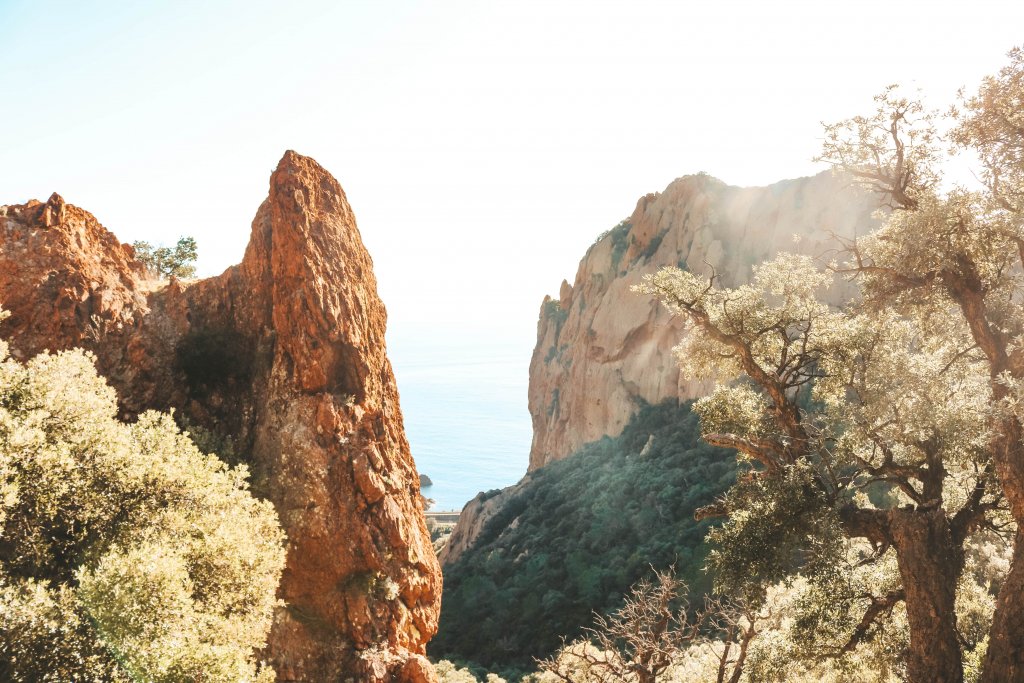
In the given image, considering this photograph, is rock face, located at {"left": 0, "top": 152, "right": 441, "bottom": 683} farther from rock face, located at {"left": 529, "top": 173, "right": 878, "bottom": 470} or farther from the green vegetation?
the green vegetation

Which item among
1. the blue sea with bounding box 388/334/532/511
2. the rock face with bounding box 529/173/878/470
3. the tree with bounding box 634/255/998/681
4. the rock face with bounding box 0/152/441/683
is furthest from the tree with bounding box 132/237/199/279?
the blue sea with bounding box 388/334/532/511

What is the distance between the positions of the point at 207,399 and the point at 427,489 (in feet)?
361

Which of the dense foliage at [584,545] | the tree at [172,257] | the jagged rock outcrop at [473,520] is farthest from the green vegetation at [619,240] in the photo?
the tree at [172,257]

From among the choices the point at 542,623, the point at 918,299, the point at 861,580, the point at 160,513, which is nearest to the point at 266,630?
the point at 160,513

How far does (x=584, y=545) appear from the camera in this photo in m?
35.2

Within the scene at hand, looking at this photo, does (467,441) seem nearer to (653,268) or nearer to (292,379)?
(653,268)

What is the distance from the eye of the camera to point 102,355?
1425 centimetres

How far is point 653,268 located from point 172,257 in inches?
1318

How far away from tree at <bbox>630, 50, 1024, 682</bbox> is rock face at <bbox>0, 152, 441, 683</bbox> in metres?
7.94

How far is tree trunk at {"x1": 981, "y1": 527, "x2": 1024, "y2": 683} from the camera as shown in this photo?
28.2ft

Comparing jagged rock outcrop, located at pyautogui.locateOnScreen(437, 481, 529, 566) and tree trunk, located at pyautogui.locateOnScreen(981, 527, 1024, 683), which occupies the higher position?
tree trunk, located at pyautogui.locateOnScreen(981, 527, 1024, 683)

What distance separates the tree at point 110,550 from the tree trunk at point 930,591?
1099 centimetres

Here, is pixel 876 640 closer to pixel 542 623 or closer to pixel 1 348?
pixel 1 348

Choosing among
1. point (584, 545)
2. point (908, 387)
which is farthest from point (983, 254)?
point (584, 545)
